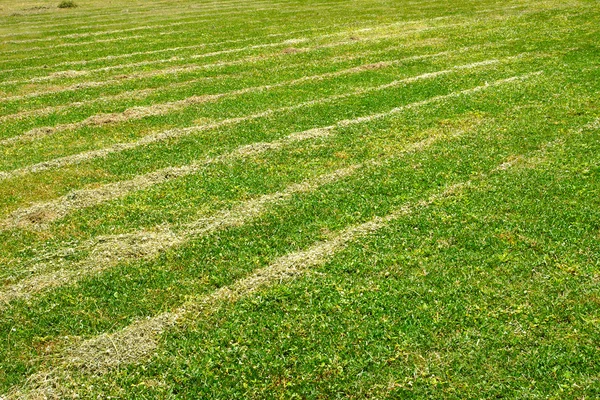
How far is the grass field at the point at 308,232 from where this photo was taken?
7.65 m

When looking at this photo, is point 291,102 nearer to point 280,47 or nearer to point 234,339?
point 280,47

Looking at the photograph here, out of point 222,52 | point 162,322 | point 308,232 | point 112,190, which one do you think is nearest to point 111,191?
point 112,190

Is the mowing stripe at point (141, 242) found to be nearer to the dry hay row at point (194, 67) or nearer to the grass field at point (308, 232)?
the grass field at point (308, 232)

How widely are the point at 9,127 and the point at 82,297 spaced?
1129cm

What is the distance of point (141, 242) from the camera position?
10.8 metres

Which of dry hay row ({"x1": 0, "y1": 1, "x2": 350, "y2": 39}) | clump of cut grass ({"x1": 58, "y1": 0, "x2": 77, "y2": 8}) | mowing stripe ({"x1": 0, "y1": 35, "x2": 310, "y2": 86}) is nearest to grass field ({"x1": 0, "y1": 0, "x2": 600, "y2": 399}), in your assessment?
mowing stripe ({"x1": 0, "y1": 35, "x2": 310, "y2": 86})

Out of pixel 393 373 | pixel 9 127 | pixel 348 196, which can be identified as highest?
pixel 9 127

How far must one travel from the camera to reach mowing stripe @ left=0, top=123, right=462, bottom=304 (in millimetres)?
9750

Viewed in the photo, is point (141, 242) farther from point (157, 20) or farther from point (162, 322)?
point (157, 20)

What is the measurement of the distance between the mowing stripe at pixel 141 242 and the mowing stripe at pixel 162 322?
189 centimetres

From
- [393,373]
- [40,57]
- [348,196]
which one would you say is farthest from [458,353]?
[40,57]

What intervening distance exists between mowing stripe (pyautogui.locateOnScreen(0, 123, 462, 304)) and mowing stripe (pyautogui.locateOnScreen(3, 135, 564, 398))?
1893mm

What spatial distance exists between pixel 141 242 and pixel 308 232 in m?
3.39

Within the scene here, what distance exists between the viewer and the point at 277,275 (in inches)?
378
